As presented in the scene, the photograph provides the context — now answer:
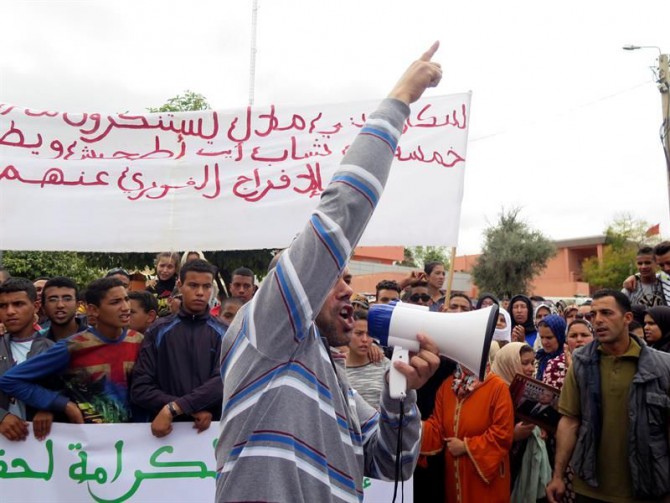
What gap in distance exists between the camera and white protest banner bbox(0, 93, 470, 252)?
473cm

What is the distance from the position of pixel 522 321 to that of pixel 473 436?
3.74 metres

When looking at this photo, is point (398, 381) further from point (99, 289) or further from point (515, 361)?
point (515, 361)

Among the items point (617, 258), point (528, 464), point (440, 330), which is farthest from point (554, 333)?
point (617, 258)

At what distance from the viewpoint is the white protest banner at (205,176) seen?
473cm

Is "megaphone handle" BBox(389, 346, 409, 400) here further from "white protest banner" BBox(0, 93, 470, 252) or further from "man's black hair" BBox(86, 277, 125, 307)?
"white protest banner" BBox(0, 93, 470, 252)

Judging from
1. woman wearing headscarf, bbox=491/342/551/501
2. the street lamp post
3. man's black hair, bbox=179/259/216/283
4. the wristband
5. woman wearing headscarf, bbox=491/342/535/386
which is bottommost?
woman wearing headscarf, bbox=491/342/551/501

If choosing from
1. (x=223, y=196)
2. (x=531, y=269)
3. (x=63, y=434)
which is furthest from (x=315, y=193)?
(x=531, y=269)

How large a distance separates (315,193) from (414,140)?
0.87m

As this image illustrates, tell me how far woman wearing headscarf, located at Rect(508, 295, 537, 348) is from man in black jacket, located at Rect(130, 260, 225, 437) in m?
4.41

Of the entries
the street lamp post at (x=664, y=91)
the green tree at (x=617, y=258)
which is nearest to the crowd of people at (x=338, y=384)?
the street lamp post at (x=664, y=91)

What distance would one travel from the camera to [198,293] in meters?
3.99

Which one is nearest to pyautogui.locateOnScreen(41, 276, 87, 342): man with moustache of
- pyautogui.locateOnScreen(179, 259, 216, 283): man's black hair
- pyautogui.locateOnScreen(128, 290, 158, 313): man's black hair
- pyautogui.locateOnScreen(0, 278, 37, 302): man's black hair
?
pyautogui.locateOnScreen(0, 278, 37, 302): man's black hair

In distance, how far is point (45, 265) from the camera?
2111cm

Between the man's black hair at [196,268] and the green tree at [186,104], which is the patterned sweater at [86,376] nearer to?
the man's black hair at [196,268]
